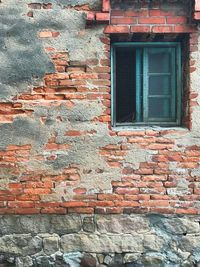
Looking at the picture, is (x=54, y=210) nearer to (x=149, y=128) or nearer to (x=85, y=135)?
(x=85, y=135)

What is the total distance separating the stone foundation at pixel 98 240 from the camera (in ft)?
12.3

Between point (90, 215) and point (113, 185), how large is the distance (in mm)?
408

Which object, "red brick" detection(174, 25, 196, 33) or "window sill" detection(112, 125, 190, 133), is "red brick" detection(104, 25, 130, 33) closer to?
"red brick" detection(174, 25, 196, 33)

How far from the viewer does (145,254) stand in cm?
376

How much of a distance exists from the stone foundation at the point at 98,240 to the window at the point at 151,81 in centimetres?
112

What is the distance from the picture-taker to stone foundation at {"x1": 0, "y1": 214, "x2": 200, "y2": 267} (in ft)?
12.3

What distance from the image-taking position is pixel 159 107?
158 inches

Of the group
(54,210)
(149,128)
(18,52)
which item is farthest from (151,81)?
(54,210)

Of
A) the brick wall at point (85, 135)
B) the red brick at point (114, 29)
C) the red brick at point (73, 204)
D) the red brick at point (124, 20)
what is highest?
the red brick at point (124, 20)

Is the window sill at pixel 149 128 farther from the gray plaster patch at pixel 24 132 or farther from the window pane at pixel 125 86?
the gray plaster patch at pixel 24 132

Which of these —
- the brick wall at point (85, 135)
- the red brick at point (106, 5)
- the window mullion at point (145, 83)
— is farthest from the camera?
the window mullion at point (145, 83)

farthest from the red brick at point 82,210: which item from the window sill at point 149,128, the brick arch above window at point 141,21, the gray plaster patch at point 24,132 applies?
the brick arch above window at point 141,21

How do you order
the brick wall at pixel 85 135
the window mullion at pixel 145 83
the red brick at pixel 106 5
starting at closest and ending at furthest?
1. the red brick at pixel 106 5
2. the brick wall at pixel 85 135
3. the window mullion at pixel 145 83

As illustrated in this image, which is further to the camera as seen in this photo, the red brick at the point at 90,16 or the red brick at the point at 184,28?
the red brick at the point at 184,28
